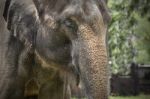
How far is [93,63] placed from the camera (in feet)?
8.13

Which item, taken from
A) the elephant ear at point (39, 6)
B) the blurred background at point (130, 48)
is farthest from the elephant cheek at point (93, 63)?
the blurred background at point (130, 48)

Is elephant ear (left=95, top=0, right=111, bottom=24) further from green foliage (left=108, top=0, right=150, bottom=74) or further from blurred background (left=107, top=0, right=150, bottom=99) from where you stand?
green foliage (left=108, top=0, right=150, bottom=74)

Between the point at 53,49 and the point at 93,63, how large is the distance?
0.41 meters

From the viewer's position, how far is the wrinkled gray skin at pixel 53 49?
2.52 meters

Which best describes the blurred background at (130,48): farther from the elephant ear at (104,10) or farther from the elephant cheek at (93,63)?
the elephant cheek at (93,63)

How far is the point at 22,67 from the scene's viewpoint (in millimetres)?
3383

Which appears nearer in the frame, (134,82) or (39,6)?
(39,6)

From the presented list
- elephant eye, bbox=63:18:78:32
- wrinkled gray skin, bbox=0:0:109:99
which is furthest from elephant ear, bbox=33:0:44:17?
elephant eye, bbox=63:18:78:32

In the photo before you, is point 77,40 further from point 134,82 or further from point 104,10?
point 134,82

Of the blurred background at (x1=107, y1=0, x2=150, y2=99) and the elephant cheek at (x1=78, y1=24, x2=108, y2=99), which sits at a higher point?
the blurred background at (x1=107, y1=0, x2=150, y2=99)

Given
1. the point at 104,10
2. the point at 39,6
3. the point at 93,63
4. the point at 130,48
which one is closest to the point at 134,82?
the point at 130,48

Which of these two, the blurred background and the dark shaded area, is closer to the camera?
the blurred background

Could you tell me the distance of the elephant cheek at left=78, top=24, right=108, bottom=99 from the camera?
242 cm

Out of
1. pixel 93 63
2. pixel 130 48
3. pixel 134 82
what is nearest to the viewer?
pixel 93 63
